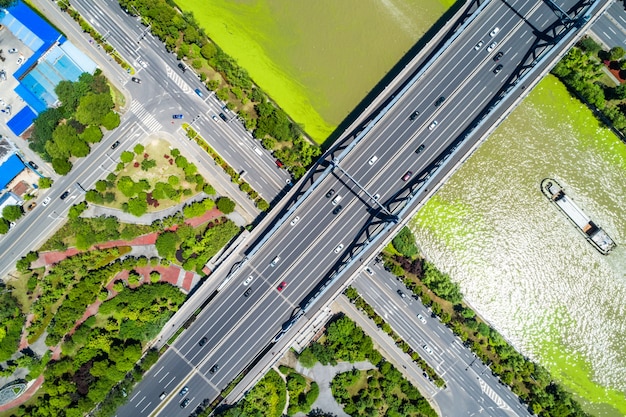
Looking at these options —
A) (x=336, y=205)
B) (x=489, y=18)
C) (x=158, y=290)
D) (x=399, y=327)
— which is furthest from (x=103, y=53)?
(x=399, y=327)

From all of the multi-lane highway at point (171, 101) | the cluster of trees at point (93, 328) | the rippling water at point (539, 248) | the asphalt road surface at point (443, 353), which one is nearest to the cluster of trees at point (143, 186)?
the multi-lane highway at point (171, 101)

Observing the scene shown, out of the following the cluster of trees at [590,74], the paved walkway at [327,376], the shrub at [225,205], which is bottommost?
the paved walkway at [327,376]

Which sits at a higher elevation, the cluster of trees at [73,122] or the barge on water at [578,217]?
the barge on water at [578,217]

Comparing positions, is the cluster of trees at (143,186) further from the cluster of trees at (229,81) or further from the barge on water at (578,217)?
the barge on water at (578,217)

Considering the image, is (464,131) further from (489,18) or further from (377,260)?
(377,260)

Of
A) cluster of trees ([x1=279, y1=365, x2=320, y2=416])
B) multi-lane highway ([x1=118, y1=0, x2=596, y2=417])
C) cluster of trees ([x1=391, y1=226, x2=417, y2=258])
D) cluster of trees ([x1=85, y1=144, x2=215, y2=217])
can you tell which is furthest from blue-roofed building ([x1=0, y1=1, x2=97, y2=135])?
cluster of trees ([x1=279, y1=365, x2=320, y2=416])
